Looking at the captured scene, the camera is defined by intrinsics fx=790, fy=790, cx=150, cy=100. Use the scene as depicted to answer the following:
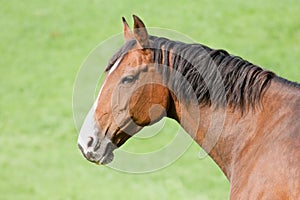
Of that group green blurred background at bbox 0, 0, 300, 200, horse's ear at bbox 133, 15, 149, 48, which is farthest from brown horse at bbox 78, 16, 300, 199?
green blurred background at bbox 0, 0, 300, 200

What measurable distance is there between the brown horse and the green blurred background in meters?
5.69

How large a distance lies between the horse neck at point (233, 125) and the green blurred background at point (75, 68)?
564 centimetres

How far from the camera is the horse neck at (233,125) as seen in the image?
480 centimetres

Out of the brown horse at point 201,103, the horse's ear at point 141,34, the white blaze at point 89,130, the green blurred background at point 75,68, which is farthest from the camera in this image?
the green blurred background at point 75,68

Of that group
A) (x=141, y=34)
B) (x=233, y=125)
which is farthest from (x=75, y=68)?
(x=233, y=125)

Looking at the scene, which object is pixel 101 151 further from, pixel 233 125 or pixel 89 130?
pixel 233 125

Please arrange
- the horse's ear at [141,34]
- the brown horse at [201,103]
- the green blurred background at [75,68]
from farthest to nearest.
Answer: the green blurred background at [75,68], the horse's ear at [141,34], the brown horse at [201,103]

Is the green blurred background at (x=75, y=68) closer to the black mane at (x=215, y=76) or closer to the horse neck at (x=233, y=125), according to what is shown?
the horse neck at (x=233, y=125)

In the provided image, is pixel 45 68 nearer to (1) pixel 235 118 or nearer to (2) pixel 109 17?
(2) pixel 109 17

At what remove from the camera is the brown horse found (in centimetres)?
478

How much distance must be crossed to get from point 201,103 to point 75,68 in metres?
11.3

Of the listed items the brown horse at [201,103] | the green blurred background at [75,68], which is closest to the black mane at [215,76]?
the brown horse at [201,103]

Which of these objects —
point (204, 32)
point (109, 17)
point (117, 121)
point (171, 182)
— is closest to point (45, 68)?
point (109, 17)

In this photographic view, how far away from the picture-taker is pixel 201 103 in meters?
4.99
